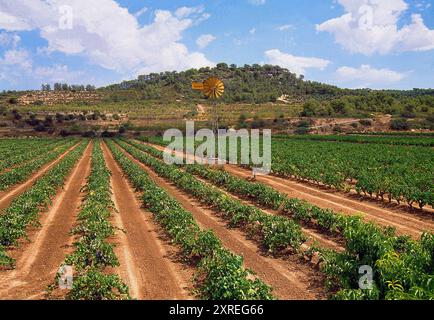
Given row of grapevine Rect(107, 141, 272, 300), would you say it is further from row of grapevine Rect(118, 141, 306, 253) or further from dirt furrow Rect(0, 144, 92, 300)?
dirt furrow Rect(0, 144, 92, 300)

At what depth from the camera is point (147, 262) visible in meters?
11.4

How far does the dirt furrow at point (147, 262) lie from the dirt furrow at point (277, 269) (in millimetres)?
1901

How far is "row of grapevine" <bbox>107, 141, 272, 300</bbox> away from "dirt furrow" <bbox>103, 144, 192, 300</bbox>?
40 cm

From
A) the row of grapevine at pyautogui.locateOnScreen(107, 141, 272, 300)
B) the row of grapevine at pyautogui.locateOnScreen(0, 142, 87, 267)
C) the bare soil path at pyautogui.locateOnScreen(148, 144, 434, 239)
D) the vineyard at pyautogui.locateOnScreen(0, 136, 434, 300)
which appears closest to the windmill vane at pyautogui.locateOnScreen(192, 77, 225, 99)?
the bare soil path at pyautogui.locateOnScreen(148, 144, 434, 239)

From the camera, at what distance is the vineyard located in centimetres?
816

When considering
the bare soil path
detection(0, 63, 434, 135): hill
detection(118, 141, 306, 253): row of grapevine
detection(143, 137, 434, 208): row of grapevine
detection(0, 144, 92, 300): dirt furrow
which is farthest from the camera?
detection(0, 63, 434, 135): hill

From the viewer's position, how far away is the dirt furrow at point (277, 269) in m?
9.32

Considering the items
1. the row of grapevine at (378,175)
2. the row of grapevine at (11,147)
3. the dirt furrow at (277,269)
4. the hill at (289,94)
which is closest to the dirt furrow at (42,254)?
the dirt furrow at (277,269)

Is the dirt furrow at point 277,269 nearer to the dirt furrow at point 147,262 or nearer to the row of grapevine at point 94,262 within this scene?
the dirt furrow at point 147,262

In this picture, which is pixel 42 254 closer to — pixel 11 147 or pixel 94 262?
pixel 94 262

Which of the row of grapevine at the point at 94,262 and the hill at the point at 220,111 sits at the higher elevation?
the hill at the point at 220,111

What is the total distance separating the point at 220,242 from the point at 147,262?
2.17m

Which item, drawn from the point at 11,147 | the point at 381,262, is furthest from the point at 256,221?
the point at 11,147

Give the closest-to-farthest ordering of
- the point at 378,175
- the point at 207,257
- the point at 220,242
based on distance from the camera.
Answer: the point at 207,257, the point at 220,242, the point at 378,175
